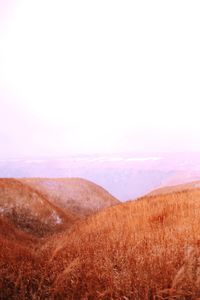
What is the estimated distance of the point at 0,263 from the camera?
6.63 metres

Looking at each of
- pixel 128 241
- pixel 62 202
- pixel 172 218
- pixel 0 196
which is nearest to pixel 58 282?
pixel 128 241

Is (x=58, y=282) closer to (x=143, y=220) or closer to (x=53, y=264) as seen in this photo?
(x=53, y=264)

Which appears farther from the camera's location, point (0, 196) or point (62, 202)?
point (62, 202)

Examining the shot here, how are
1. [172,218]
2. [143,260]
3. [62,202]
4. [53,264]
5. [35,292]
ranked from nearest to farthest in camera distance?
[35,292] → [143,260] → [53,264] → [172,218] → [62,202]

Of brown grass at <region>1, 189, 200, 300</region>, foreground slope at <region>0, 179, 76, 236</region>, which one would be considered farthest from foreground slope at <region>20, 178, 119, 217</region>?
brown grass at <region>1, 189, 200, 300</region>

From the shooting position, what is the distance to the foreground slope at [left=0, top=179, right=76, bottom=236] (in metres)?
19.8

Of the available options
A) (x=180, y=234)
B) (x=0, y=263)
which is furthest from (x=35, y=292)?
(x=180, y=234)

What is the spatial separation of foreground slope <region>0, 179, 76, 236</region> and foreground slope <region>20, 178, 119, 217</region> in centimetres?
1264

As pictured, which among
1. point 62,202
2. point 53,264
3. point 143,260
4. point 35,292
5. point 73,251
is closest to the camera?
point 35,292

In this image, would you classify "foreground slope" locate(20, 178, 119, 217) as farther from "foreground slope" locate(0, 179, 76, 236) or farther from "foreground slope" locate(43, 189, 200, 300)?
"foreground slope" locate(43, 189, 200, 300)

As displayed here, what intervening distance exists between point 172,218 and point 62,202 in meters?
27.6

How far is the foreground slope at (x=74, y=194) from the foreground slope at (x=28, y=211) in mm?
12637

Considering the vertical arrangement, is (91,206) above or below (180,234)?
below

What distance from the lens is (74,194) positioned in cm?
3872
